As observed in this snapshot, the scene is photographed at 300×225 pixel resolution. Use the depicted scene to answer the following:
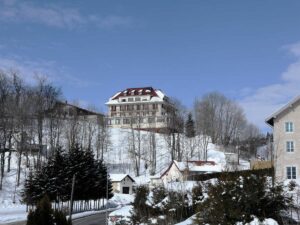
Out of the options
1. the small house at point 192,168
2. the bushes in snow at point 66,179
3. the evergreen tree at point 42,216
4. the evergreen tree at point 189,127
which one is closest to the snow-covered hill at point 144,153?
the evergreen tree at point 189,127

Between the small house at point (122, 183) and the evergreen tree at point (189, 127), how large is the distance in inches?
900

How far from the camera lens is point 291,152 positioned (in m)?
48.0

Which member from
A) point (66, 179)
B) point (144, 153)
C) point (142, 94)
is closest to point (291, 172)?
point (66, 179)

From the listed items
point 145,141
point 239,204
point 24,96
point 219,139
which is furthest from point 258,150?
point 239,204

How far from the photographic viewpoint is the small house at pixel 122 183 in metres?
70.7

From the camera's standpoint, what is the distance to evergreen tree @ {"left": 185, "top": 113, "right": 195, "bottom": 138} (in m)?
91.6

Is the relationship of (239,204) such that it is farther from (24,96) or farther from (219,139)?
(219,139)

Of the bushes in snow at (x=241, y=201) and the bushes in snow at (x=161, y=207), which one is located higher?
the bushes in snow at (x=241, y=201)

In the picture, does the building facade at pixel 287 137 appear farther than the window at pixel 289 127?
No

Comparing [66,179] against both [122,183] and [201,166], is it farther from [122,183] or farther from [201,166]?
[201,166]

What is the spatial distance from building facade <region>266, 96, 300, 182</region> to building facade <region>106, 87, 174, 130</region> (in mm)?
60293

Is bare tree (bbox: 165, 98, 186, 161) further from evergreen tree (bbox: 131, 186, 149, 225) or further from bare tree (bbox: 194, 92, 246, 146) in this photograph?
evergreen tree (bbox: 131, 186, 149, 225)

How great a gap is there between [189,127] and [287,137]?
146 feet

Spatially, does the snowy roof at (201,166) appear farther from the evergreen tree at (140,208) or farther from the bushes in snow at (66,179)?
the evergreen tree at (140,208)
